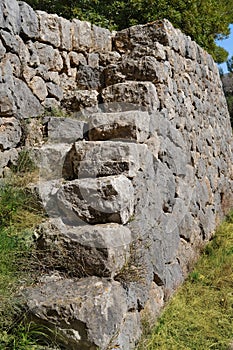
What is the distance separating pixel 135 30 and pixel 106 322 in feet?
9.71

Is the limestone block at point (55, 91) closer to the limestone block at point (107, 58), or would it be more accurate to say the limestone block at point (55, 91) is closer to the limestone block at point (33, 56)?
the limestone block at point (33, 56)

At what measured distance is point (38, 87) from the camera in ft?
11.1

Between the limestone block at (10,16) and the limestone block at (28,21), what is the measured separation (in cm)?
7

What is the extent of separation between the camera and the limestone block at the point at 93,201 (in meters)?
2.41

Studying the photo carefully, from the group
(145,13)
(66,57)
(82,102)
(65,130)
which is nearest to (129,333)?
(65,130)

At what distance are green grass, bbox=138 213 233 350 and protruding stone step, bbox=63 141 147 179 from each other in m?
1.09

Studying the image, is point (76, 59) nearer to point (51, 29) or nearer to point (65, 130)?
point (51, 29)

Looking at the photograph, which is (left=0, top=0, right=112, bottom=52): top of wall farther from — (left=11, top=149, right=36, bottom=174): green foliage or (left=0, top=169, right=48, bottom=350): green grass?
(left=0, top=169, right=48, bottom=350): green grass

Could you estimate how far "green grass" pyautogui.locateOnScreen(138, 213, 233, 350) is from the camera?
2623 millimetres

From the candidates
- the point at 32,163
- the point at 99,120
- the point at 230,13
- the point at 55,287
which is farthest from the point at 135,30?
the point at 230,13

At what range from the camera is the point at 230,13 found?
33.6 feet

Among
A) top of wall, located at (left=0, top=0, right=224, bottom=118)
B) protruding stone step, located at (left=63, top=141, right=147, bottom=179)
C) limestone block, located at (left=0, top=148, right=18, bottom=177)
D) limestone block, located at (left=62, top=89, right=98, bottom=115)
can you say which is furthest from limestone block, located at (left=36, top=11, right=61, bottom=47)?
protruding stone step, located at (left=63, top=141, right=147, bottom=179)

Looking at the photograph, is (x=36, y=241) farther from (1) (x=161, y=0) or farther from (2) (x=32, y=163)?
(1) (x=161, y=0)

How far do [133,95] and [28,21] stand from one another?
3.45 ft
